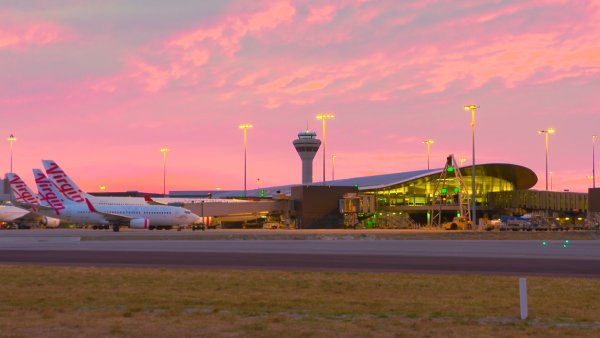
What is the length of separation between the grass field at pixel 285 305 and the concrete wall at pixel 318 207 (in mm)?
91285

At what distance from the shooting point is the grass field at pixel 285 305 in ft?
50.5

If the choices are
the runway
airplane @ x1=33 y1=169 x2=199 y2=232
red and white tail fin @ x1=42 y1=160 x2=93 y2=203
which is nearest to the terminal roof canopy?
airplane @ x1=33 y1=169 x2=199 y2=232

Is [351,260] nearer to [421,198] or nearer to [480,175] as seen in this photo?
[421,198]

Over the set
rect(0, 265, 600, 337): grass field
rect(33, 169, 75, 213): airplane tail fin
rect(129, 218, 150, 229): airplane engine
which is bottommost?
rect(0, 265, 600, 337): grass field

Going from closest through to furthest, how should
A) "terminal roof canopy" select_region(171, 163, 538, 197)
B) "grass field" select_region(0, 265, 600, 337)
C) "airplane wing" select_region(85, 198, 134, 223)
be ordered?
1. "grass field" select_region(0, 265, 600, 337)
2. "airplane wing" select_region(85, 198, 134, 223)
3. "terminal roof canopy" select_region(171, 163, 538, 197)

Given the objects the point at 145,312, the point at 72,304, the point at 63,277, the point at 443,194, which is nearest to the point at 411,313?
the point at 145,312

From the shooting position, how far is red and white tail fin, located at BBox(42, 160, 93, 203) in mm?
103125

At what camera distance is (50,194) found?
318 ft

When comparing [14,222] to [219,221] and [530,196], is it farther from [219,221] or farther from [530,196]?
[530,196]

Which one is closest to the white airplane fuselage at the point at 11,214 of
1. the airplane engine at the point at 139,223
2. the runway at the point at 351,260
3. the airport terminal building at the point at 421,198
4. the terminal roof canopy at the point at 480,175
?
the airplane engine at the point at 139,223

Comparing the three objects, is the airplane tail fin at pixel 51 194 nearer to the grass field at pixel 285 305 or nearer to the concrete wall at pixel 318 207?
the concrete wall at pixel 318 207

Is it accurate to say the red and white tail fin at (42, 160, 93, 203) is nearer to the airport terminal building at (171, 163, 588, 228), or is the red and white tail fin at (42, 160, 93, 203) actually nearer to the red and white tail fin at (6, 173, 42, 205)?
the red and white tail fin at (6, 173, 42, 205)

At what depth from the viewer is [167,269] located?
31281 mm

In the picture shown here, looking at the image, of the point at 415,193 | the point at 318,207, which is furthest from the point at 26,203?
the point at 415,193
